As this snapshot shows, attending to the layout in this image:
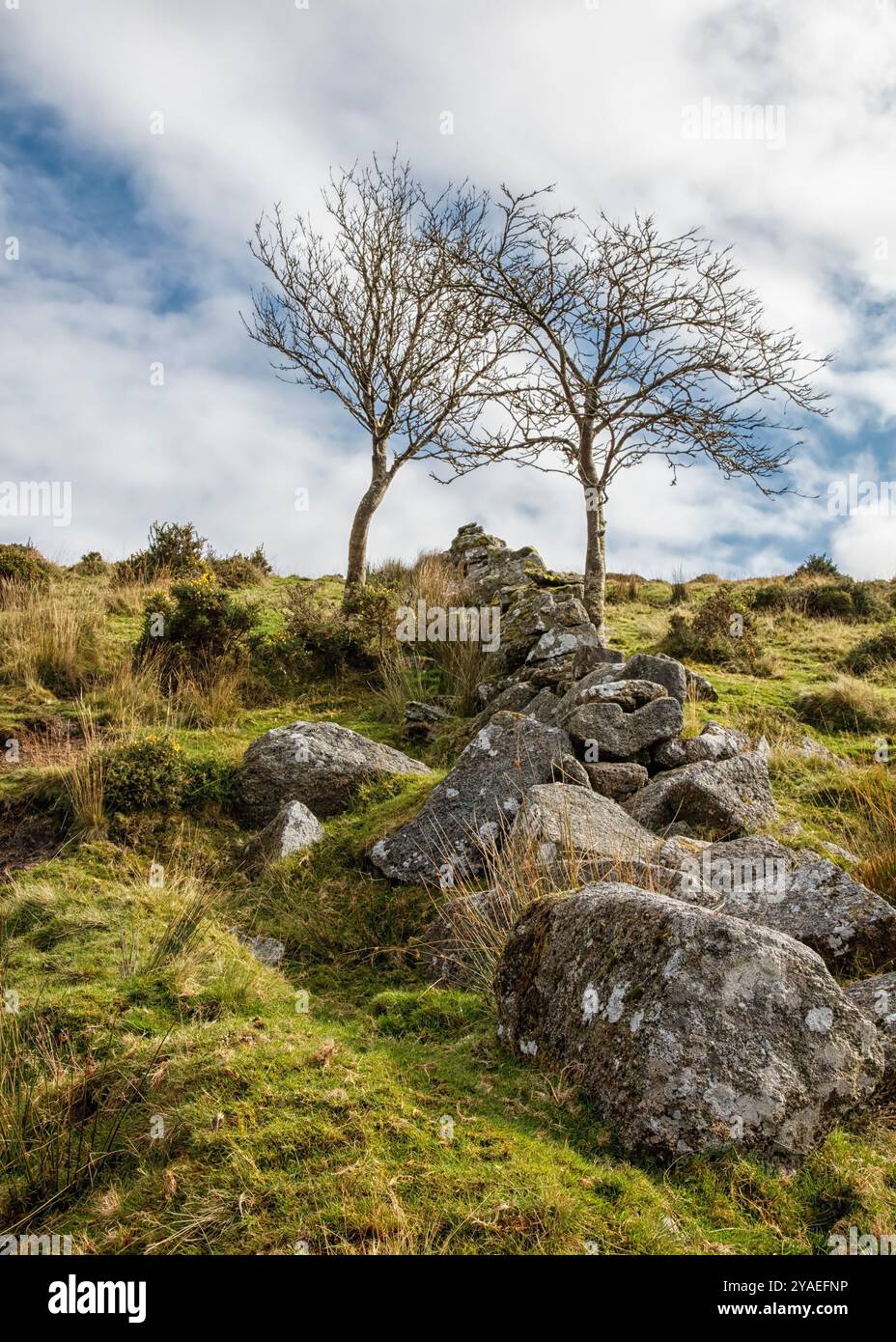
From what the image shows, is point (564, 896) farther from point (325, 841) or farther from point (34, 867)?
point (34, 867)

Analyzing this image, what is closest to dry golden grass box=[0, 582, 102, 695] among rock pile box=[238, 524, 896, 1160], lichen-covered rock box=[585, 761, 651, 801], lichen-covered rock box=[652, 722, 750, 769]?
rock pile box=[238, 524, 896, 1160]

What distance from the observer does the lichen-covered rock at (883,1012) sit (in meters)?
3.99

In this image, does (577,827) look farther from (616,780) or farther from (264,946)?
(264,946)

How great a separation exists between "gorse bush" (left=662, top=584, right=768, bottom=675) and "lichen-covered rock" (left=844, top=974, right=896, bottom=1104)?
429 inches

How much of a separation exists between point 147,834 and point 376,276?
610 inches

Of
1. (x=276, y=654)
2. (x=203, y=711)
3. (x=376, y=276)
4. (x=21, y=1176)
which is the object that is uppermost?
(x=376, y=276)

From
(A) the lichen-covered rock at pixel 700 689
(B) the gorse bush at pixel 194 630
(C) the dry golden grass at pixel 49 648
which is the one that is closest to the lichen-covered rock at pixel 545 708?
(A) the lichen-covered rock at pixel 700 689

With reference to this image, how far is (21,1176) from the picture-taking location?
11.9 feet

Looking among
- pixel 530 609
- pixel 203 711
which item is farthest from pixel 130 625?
pixel 530 609

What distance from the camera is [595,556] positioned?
49.4ft

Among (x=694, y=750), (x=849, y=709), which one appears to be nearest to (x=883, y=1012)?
(x=694, y=750)

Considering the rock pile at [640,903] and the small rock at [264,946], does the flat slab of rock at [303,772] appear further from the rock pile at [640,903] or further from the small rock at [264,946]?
the small rock at [264,946]

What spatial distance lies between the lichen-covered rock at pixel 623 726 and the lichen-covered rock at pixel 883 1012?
3.91m

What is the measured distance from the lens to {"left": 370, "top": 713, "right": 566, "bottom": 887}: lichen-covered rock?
7.27m
